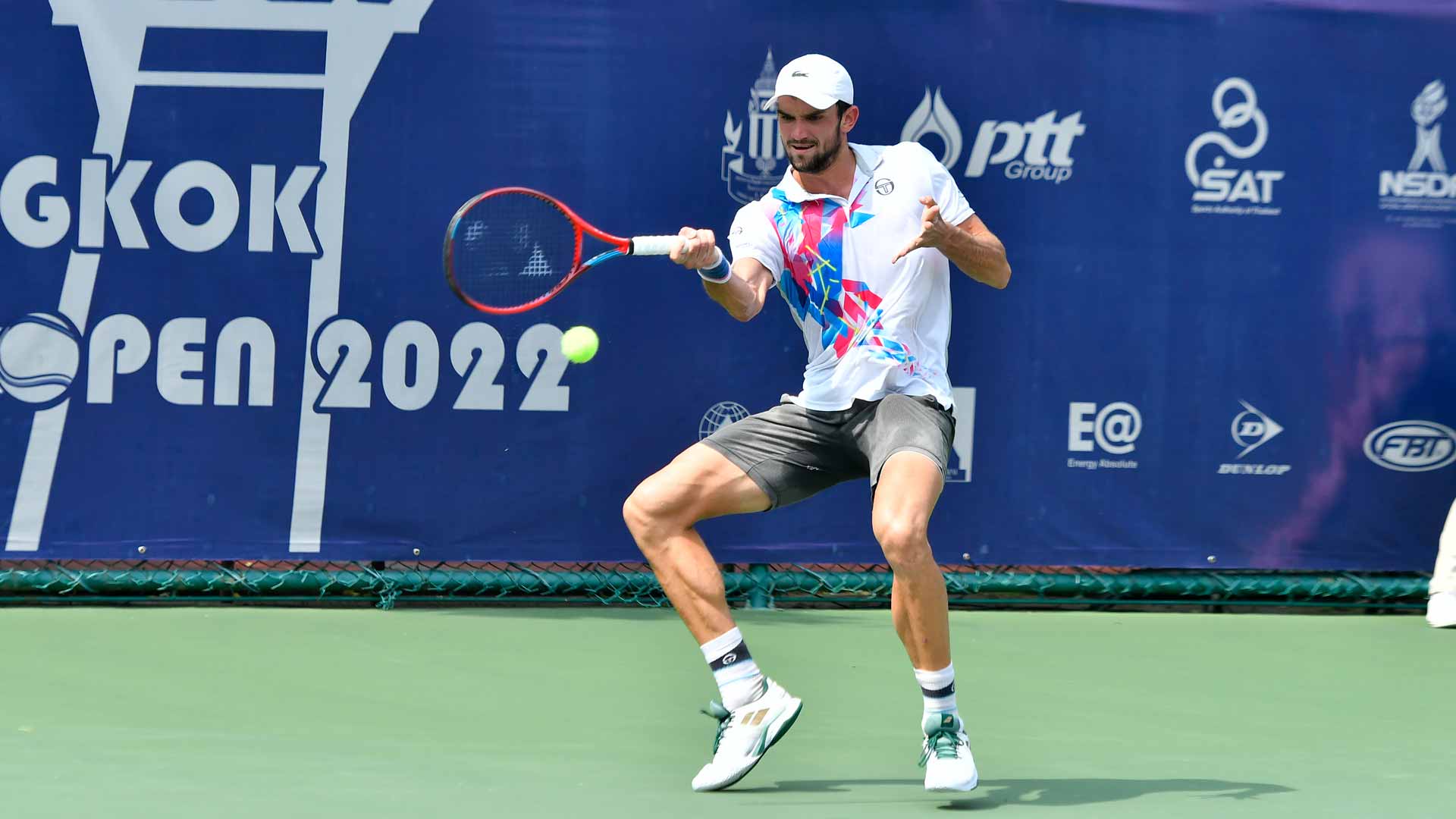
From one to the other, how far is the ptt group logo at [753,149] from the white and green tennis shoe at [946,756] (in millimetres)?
2914

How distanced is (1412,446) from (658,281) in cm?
289

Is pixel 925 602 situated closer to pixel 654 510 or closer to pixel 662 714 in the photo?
pixel 654 510

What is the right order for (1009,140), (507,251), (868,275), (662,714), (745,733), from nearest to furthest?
(745,733) → (868,275) → (507,251) → (662,714) → (1009,140)

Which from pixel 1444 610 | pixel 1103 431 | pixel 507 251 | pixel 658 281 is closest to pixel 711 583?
pixel 507 251

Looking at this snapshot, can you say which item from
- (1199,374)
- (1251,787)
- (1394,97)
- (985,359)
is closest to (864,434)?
(1251,787)

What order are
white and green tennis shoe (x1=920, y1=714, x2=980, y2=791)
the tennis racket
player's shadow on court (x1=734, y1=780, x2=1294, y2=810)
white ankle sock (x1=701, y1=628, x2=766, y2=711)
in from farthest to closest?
the tennis racket
white ankle sock (x1=701, y1=628, x2=766, y2=711)
player's shadow on court (x1=734, y1=780, x2=1294, y2=810)
white and green tennis shoe (x1=920, y1=714, x2=980, y2=791)

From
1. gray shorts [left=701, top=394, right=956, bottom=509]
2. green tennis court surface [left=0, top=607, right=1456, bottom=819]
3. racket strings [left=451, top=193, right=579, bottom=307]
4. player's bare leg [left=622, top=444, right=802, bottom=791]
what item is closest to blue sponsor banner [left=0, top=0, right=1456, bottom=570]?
green tennis court surface [left=0, top=607, right=1456, bottom=819]

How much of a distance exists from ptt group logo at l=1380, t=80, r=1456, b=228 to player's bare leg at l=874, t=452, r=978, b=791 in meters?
3.53

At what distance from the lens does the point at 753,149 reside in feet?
21.0

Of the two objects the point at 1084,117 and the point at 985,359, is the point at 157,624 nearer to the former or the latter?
the point at 985,359

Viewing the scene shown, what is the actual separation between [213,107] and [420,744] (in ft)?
9.26

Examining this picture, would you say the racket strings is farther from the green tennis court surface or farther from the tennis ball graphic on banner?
the tennis ball graphic on banner

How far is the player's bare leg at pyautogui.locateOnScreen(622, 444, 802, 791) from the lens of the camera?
3.98m

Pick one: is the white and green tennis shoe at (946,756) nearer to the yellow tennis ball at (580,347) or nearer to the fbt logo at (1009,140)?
the yellow tennis ball at (580,347)
